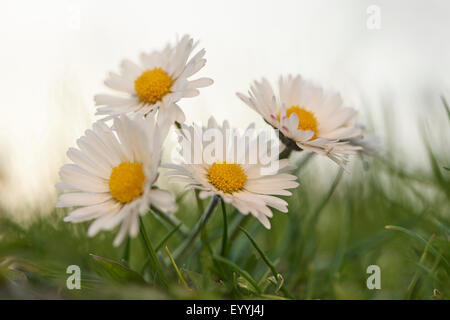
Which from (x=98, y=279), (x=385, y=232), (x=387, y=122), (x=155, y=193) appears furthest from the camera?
(x=387, y=122)

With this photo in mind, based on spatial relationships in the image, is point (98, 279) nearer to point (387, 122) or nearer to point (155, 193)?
point (155, 193)

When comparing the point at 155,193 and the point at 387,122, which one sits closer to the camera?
the point at 155,193

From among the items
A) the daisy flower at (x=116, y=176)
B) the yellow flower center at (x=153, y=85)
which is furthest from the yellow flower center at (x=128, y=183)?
the yellow flower center at (x=153, y=85)

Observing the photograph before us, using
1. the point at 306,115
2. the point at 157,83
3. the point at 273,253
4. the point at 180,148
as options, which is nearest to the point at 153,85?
the point at 157,83

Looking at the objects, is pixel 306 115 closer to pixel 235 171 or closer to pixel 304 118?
pixel 304 118

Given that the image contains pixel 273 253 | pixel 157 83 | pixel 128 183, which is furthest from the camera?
pixel 273 253

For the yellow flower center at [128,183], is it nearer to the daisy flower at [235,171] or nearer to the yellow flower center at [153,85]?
the daisy flower at [235,171]
